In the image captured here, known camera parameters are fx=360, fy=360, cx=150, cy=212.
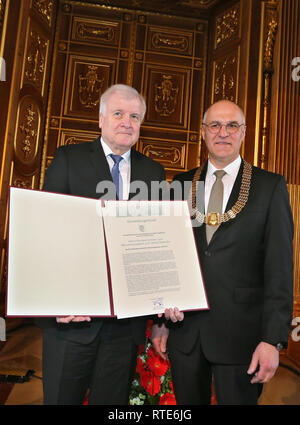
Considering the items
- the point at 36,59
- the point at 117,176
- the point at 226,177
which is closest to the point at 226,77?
the point at 36,59

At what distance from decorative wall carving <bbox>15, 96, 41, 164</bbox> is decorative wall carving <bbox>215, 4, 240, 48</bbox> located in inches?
98.3

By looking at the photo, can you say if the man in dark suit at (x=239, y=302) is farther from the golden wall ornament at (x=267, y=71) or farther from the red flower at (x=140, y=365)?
the golden wall ornament at (x=267, y=71)

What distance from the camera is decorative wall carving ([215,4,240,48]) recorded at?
4.39 metres

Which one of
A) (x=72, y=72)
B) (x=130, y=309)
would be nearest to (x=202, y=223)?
(x=130, y=309)

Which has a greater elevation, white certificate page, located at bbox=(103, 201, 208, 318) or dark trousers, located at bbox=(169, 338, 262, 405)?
Answer: white certificate page, located at bbox=(103, 201, 208, 318)

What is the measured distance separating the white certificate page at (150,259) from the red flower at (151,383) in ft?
2.34

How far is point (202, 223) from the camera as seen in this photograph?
1514 millimetres

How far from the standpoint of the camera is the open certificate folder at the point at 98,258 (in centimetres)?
117

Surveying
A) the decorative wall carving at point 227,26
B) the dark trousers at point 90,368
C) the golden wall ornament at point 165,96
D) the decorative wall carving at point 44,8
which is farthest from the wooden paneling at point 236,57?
the dark trousers at point 90,368

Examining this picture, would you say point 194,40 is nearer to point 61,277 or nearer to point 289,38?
point 289,38

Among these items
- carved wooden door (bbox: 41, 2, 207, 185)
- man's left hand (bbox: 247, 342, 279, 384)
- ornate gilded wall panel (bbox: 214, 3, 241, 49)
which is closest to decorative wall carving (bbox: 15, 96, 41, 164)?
carved wooden door (bbox: 41, 2, 207, 185)

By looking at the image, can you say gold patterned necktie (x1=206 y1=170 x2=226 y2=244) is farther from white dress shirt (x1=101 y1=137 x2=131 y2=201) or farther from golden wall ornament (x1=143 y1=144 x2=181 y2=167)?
golden wall ornament (x1=143 y1=144 x2=181 y2=167)

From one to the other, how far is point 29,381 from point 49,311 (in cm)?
196

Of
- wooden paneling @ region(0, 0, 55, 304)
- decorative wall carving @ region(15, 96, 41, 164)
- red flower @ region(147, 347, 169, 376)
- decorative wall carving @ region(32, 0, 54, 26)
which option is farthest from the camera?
decorative wall carving @ region(32, 0, 54, 26)
